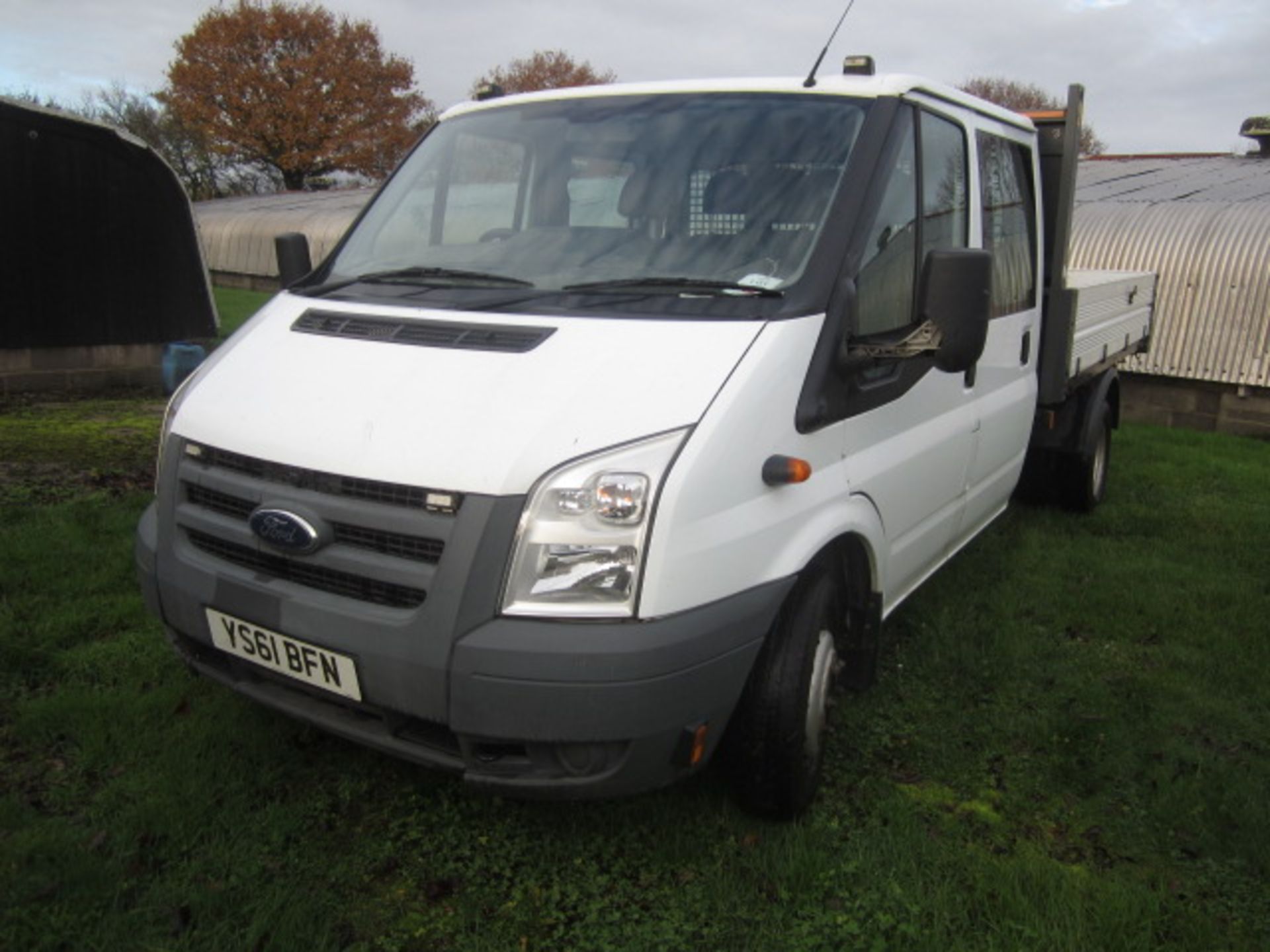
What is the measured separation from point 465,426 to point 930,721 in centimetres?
217

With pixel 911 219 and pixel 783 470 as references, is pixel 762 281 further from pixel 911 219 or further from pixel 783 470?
pixel 911 219

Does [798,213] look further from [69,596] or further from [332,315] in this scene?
[69,596]

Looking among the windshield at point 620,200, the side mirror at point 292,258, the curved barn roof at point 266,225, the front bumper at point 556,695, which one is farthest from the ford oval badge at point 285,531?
the curved barn roof at point 266,225

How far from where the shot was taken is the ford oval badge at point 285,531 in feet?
8.22


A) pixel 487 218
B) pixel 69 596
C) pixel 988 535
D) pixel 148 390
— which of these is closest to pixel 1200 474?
pixel 988 535

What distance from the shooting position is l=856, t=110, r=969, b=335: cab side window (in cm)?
310

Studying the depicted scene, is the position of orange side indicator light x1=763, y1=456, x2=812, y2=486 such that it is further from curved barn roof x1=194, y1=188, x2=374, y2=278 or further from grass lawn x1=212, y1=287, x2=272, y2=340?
curved barn roof x1=194, y1=188, x2=374, y2=278

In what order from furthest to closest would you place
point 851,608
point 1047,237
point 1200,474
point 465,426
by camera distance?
point 1200,474 < point 1047,237 < point 851,608 < point 465,426

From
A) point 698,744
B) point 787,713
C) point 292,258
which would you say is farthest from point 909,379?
point 292,258

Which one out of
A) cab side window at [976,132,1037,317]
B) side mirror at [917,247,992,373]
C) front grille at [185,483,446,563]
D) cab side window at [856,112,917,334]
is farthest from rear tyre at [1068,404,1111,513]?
front grille at [185,483,446,563]

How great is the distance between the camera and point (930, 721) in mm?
3660

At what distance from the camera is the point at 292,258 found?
3.92m

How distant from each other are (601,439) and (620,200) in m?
1.18

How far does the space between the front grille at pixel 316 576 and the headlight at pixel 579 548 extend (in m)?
0.28
